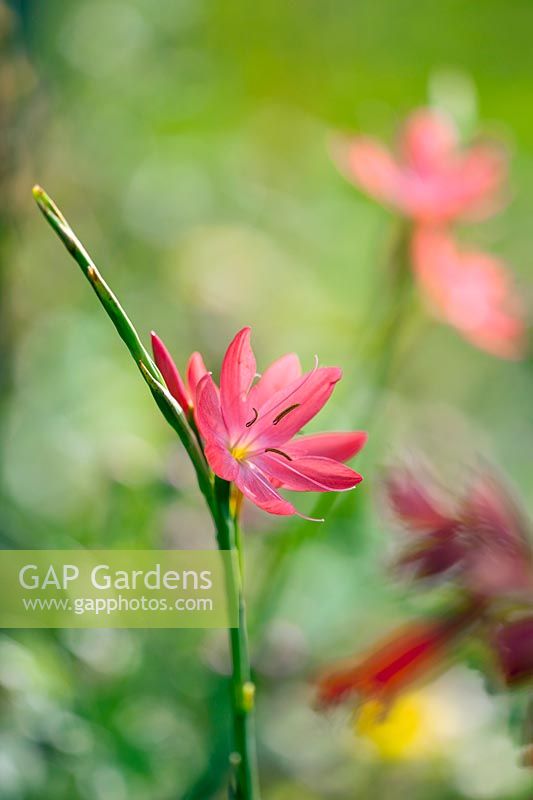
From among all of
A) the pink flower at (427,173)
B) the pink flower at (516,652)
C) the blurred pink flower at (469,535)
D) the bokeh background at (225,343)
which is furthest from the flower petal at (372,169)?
the pink flower at (516,652)

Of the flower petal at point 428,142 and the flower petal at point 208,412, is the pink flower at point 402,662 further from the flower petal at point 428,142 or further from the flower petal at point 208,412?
the flower petal at point 428,142

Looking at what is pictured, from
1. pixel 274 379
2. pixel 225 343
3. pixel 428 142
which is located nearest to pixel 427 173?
pixel 428 142

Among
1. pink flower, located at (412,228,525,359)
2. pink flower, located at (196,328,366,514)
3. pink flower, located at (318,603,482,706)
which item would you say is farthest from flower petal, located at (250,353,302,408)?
pink flower, located at (412,228,525,359)

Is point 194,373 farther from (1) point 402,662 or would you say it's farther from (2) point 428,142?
(2) point 428,142

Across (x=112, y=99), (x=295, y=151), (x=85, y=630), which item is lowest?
(x=85, y=630)

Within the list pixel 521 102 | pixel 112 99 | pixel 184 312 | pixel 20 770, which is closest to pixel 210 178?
pixel 112 99

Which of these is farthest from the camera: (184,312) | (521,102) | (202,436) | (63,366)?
(521,102)

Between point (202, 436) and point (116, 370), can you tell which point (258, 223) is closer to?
point (116, 370)
